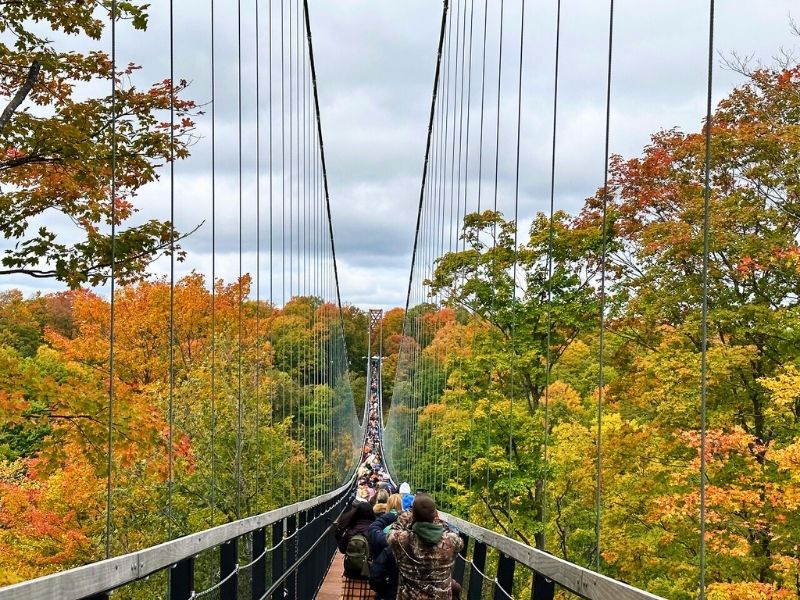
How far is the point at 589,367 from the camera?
740 inches

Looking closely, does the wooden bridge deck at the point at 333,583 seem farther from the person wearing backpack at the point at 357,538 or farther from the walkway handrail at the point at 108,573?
the walkway handrail at the point at 108,573

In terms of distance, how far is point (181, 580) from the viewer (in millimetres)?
2553

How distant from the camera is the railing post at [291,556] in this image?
18.0 ft

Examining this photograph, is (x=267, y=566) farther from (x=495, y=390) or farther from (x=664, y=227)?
(x=495, y=390)

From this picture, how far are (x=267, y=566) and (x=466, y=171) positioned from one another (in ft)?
34.5

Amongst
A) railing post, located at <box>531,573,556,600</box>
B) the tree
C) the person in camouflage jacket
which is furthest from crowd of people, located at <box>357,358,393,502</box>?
railing post, located at <box>531,573,556,600</box>

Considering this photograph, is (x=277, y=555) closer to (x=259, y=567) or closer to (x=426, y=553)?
(x=259, y=567)

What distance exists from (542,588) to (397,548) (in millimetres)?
770

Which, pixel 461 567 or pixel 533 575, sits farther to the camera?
pixel 461 567

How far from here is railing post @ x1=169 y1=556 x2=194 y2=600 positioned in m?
2.52

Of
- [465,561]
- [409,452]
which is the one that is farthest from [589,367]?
[465,561]

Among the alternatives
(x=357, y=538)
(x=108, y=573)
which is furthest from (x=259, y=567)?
(x=108, y=573)

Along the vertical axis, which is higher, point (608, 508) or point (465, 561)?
point (465, 561)

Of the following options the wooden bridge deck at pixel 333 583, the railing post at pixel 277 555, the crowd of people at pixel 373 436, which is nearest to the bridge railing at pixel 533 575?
the railing post at pixel 277 555
